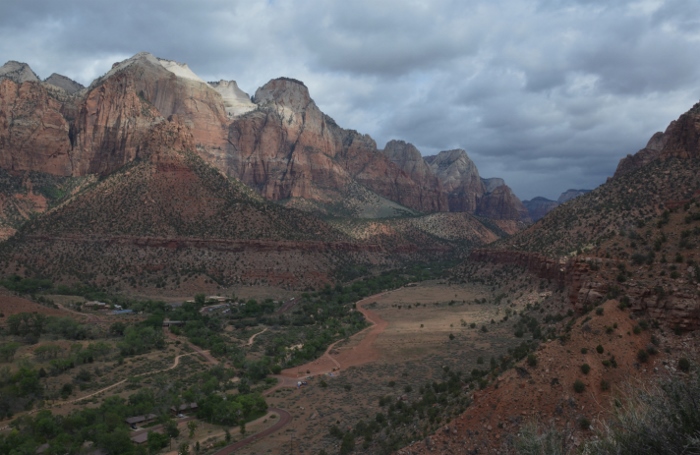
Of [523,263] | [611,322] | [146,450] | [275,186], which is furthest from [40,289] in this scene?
[275,186]

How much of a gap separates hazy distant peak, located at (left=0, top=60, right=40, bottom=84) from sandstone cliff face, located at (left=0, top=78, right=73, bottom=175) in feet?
93.0

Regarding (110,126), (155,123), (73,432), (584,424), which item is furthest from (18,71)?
(584,424)

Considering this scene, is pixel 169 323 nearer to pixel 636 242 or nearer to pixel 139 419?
pixel 139 419

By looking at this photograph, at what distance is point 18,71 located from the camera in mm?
147750

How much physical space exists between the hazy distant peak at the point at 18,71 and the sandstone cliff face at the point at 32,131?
1116 inches

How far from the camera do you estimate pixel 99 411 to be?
32.3m

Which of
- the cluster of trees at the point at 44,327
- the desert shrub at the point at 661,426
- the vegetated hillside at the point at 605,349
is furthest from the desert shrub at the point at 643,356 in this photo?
the cluster of trees at the point at 44,327

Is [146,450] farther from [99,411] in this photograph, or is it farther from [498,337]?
[498,337]

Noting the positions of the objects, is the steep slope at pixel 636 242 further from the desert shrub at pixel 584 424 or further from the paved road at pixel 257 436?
the paved road at pixel 257 436

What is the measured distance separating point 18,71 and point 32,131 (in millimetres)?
49904

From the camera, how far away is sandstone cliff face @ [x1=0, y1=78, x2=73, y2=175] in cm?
11206

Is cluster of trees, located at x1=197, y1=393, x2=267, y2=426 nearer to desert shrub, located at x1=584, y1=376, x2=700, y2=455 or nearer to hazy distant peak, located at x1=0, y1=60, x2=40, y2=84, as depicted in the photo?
desert shrub, located at x1=584, y1=376, x2=700, y2=455

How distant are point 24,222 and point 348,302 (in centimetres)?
6879

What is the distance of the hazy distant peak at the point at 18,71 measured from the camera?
144375mm
